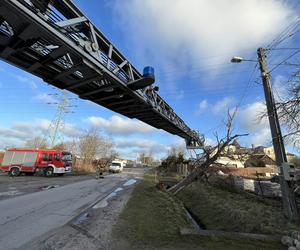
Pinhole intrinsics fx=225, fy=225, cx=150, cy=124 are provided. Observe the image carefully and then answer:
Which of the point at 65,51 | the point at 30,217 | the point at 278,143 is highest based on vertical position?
the point at 65,51

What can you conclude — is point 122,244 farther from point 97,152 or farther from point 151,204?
point 97,152

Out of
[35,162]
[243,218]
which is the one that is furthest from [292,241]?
[35,162]

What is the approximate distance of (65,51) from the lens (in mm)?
6145

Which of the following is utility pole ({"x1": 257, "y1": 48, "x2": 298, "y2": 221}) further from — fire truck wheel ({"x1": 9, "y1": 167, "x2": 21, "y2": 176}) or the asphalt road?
fire truck wheel ({"x1": 9, "y1": 167, "x2": 21, "y2": 176})

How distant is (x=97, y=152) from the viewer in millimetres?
49875

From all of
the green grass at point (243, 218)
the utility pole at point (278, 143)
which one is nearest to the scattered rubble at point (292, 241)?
the green grass at point (243, 218)

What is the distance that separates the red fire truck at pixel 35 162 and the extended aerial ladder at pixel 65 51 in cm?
1804

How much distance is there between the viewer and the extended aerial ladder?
5164mm

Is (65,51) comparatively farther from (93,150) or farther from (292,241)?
(93,150)

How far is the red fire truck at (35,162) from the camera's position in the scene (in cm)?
2552

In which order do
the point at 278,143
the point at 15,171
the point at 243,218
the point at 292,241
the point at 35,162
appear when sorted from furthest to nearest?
the point at 15,171, the point at 35,162, the point at 278,143, the point at 243,218, the point at 292,241

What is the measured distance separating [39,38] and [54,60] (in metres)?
1.02

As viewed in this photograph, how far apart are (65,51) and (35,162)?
76.0ft

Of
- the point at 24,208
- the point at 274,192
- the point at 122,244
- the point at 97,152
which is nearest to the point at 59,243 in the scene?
the point at 122,244
